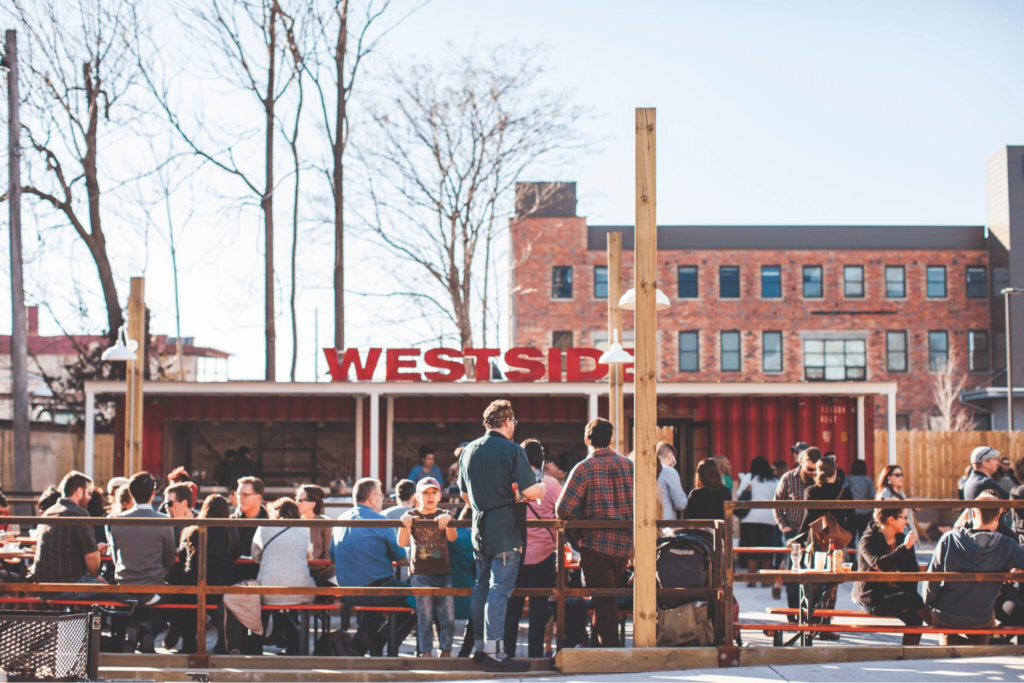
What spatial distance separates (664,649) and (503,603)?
116 cm

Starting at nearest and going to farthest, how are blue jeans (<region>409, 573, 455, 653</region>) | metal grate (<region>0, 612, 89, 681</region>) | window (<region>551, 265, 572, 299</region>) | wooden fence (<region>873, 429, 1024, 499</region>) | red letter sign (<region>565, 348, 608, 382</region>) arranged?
metal grate (<region>0, 612, 89, 681</region>) → blue jeans (<region>409, 573, 455, 653</region>) → red letter sign (<region>565, 348, 608, 382</region>) → wooden fence (<region>873, 429, 1024, 499</region>) → window (<region>551, 265, 572, 299</region>)

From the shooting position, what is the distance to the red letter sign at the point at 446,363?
790 inches

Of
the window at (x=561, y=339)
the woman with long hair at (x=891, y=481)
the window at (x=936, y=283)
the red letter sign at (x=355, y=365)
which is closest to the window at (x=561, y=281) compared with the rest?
the window at (x=561, y=339)

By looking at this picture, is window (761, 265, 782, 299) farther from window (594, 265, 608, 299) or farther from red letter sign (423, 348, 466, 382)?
red letter sign (423, 348, 466, 382)

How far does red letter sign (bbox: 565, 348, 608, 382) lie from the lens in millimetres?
20250

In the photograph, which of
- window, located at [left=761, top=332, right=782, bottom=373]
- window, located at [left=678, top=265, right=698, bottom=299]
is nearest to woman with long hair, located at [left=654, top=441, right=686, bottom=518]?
window, located at [left=678, top=265, right=698, bottom=299]

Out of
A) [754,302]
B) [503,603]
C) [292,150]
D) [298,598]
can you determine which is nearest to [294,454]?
[292,150]

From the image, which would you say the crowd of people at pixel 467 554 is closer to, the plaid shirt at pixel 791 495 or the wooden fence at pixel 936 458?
the plaid shirt at pixel 791 495

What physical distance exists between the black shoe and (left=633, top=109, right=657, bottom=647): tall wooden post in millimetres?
817

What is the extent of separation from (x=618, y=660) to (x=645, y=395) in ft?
5.94

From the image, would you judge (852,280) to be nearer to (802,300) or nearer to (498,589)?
(802,300)

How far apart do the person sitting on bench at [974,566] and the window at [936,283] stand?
3742 centimetres

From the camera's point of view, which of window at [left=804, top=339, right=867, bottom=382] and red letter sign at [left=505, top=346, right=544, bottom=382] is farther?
window at [left=804, top=339, right=867, bottom=382]

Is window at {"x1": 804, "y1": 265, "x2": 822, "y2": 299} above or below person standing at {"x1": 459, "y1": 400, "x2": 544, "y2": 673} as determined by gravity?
above
